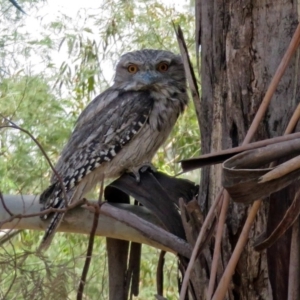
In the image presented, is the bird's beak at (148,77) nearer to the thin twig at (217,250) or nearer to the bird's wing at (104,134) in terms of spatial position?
the bird's wing at (104,134)

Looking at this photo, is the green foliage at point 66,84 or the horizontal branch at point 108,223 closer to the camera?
the horizontal branch at point 108,223

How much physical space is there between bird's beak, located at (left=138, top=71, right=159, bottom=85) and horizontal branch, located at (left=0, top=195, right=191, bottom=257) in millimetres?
888

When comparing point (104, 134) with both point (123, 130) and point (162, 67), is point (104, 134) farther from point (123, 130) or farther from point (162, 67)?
point (162, 67)

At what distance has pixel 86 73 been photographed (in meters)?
3.79

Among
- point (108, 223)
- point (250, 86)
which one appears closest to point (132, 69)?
point (108, 223)

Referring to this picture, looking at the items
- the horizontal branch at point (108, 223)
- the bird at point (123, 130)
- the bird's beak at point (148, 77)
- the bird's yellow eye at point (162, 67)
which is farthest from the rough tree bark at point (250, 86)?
the bird's yellow eye at point (162, 67)

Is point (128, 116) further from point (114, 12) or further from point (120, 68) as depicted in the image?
point (114, 12)

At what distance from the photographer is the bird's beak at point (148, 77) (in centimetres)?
260

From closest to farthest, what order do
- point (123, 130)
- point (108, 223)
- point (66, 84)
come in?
point (108, 223)
point (123, 130)
point (66, 84)

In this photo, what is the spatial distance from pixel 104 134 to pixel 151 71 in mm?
340

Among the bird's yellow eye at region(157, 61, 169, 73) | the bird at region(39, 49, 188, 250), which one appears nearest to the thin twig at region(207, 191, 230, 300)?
the bird at region(39, 49, 188, 250)

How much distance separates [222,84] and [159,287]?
49cm

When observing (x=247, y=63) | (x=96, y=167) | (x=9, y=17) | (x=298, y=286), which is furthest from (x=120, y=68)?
(x=298, y=286)

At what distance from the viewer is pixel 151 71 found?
2674 mm
